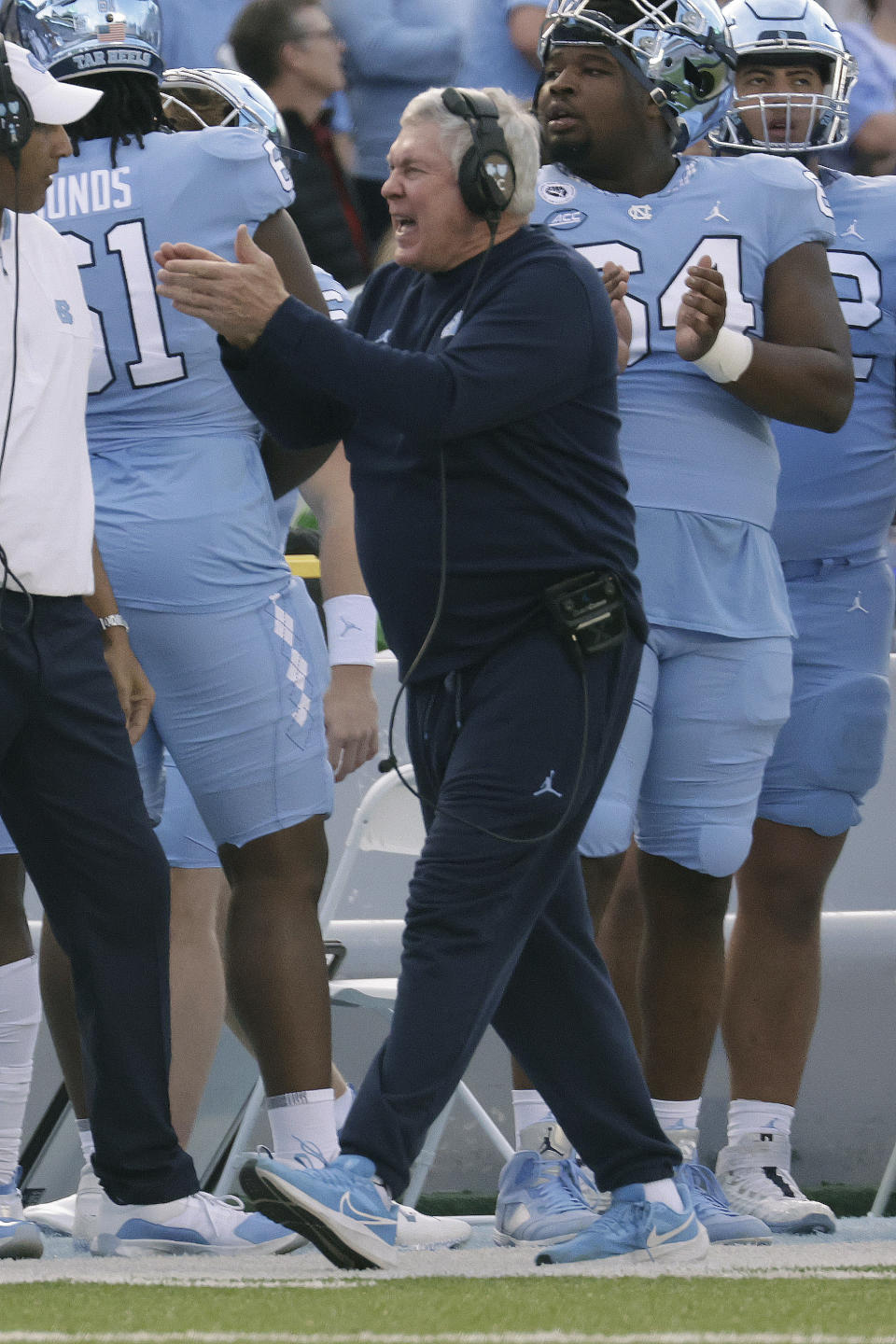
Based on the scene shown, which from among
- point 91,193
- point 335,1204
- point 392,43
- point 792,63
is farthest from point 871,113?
point 335,1204

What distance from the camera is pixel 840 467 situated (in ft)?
13.1

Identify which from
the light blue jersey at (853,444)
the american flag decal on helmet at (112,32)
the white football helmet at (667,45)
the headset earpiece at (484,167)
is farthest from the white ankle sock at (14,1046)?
the white football helmet at (667,45)

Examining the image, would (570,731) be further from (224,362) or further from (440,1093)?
(224,362)

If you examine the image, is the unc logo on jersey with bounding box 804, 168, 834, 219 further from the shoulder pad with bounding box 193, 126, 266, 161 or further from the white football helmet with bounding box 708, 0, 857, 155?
the shoulder pad with bounding box 193, 126, 266, 161

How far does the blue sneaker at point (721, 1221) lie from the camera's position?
343cm

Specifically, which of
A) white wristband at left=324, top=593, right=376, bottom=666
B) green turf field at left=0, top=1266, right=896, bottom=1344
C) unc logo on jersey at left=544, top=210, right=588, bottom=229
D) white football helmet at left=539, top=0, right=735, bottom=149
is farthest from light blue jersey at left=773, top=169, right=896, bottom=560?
green turf field at left=0, top=1266, right=896, bottom=1344

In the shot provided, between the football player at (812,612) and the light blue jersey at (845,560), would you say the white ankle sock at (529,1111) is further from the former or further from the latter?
the light blue jersey at (845,560)

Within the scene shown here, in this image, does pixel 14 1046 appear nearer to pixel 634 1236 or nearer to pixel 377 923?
pixel 634 1236

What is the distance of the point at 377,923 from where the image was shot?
4684mm

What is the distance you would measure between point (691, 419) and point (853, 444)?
55 cm

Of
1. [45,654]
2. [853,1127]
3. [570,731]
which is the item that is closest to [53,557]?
[45,654]

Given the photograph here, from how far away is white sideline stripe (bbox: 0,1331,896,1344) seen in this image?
2.15 metres

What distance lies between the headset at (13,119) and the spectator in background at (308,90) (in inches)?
117

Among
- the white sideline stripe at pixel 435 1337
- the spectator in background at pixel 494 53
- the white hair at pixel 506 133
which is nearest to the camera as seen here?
the white sideline stripe at pixel 435 1337
